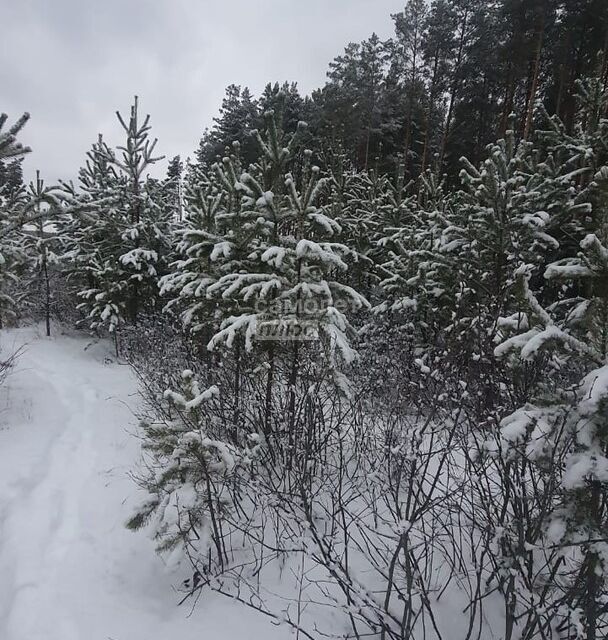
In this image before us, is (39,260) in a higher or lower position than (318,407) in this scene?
higher

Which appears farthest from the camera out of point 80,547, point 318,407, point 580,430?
point 318,407

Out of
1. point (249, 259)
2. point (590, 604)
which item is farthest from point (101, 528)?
point (590, 604)

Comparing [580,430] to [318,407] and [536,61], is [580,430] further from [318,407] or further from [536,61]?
[536,61]

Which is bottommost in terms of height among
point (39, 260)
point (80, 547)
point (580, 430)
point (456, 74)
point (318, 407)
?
point (80, 547)

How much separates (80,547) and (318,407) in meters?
3.25

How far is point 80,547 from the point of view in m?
4.43

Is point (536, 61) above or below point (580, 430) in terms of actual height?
above

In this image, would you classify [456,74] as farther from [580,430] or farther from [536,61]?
[580,430]

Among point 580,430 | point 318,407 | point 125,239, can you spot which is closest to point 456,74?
point 125,239

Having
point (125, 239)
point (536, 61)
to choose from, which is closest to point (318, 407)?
point (125, 239)

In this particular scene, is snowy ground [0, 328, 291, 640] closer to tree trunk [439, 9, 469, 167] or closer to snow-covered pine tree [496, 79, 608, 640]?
snow-covered pine tree [496, 79, 608, 640]

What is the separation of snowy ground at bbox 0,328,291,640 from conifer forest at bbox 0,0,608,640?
3 centimetres

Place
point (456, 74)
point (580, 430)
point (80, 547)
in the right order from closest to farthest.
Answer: point (580, 430)
point (80, 547)
point (456, 74)

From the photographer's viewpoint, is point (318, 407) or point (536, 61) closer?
point (318, 407)
